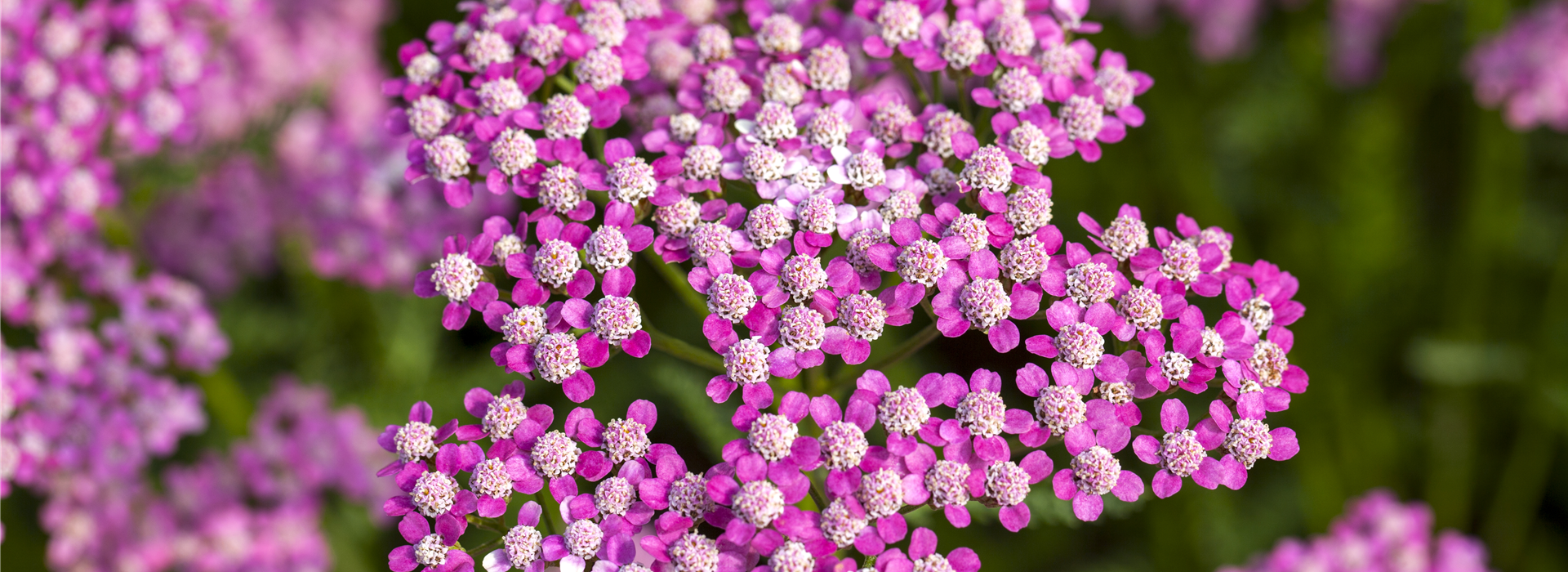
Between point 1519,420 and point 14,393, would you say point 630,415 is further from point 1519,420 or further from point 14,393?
point 1519,420

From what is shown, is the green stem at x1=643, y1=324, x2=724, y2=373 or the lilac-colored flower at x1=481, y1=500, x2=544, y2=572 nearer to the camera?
the lilac-colored flower at x1=481, y1=500, x2=544, y2=572

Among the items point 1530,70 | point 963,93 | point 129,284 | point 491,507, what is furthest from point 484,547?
point 1530,70

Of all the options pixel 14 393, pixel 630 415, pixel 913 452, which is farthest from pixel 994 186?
pixel 14 393

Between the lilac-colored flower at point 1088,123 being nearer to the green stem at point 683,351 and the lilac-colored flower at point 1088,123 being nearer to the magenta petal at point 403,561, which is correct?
the green stem at point 683,351

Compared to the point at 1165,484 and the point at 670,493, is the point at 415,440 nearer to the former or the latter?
the point at 670,493

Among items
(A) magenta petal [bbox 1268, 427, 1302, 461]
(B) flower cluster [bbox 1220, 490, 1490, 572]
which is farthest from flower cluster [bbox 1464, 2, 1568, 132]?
(A) magenta petal [bbox 1268, 427, 1302, 461]

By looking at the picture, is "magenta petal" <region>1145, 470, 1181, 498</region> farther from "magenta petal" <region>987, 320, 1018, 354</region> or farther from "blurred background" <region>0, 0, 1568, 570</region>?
"blurred background" <region>0, 0, 1568, 570</region>
